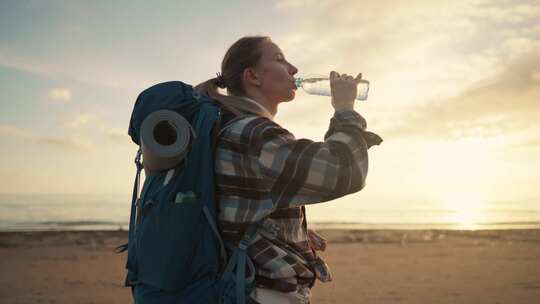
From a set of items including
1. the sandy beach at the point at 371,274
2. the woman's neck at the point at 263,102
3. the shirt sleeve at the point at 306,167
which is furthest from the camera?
the sandy beach at the point at 371,274

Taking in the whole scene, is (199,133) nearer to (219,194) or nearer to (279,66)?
(219,194)

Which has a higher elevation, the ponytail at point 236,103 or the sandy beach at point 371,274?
the ponytail at point 236,103

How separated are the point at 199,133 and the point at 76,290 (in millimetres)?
7502

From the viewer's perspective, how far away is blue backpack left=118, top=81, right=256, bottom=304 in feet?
5.62

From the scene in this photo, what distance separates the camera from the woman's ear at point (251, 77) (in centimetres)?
217

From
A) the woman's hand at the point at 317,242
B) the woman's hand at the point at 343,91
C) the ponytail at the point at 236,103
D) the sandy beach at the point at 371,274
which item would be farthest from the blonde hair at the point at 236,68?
the sandy beach at the point at 371,274

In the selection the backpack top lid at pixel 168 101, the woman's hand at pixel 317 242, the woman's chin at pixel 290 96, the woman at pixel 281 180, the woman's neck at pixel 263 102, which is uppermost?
the woman's chin at pixel 290 96

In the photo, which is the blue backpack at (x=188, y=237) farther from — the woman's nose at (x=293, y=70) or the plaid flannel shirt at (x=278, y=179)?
the woman's nose at (x=293, y=70)

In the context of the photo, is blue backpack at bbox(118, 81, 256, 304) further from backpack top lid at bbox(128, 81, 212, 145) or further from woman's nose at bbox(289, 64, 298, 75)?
woman's nose at bbox(289, 64, 298, 75)

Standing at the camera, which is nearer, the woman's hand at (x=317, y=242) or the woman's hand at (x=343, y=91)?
the woman's hand at (x=343, y=91)

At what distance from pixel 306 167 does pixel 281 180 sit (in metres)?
0.10

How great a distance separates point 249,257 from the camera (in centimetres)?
181

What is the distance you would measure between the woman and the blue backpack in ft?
0.17

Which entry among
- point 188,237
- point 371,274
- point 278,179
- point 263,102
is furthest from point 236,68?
point 371,274
